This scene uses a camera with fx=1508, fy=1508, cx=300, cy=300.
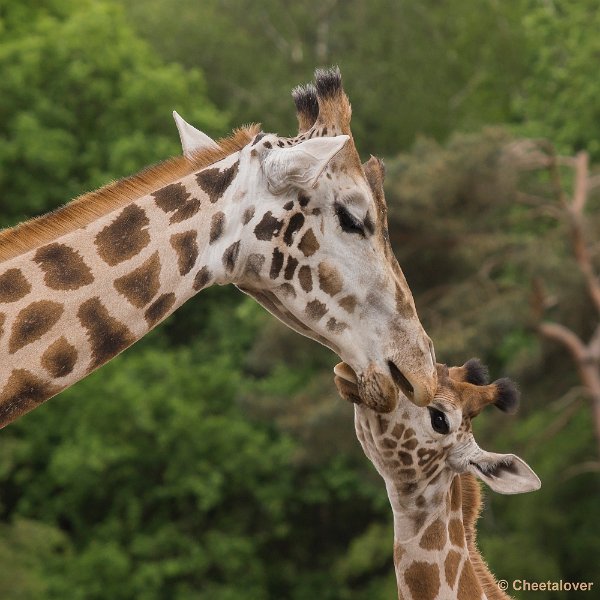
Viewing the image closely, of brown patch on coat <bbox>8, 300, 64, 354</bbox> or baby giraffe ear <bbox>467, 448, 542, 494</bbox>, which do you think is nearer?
brown patch on coat <bbox>8, 300, 64, 354</bbox>

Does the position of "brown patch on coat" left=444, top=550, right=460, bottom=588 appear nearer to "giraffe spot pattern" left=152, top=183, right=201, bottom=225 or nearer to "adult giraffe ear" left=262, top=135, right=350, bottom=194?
"adult giraffe ear" left=262, top=135, right=350, bottom=194

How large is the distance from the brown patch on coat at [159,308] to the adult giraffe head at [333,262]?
246mm

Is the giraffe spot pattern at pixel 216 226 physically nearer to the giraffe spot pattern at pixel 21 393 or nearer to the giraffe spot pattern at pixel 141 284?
the giraffe spot pattern at pixel 141 284

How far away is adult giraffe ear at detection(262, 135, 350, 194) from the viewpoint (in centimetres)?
466

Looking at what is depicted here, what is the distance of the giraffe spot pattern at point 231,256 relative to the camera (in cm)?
475

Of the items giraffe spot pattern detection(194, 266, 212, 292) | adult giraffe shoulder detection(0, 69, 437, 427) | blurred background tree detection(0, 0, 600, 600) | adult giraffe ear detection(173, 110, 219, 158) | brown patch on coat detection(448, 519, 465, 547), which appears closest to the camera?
adult giraffe shoulder detection(0, 69, 437, 427)

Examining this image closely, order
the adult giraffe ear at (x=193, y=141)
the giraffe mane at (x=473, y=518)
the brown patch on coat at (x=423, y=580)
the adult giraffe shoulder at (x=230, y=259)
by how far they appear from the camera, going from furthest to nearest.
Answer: the giraffe mane at (x=473, y=518) < the brown patch on coat at (x=423, y=580) < the adult giraffe ear at (x=193, y=141) < the adult giraffe shoulder at (x=230, y=259)

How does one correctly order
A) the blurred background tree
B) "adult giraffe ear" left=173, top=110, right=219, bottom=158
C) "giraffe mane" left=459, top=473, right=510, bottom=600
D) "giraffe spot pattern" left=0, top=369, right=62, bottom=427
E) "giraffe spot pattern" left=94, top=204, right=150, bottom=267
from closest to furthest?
"giraffe spot pattern" left=0, top=369, right=62, bottom=427 < "giraffe spot pattern" left=94, top=204, right=150, bottom=267 < "adult giraffe ear" left=173, top=110, right=219, bottom=158 < "giraffe mane" left=459, top=473, right=510, bottom=600 < the blurred background tree

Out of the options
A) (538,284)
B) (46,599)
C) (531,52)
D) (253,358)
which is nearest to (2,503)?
(46,599)

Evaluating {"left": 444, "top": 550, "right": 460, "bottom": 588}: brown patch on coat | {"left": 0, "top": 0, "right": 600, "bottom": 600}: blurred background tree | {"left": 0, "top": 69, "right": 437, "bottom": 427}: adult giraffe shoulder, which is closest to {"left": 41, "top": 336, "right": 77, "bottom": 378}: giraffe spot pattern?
{"left": 0, "top": 69, "right": 437, "bottom": 427}: adult giraffe shoulder

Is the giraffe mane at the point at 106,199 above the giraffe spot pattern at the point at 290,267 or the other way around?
above

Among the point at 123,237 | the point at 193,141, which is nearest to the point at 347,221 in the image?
the point at 193,141

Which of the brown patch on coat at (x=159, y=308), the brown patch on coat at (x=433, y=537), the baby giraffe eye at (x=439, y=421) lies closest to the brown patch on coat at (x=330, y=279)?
the brown patch on coat at (x=159, y=308)

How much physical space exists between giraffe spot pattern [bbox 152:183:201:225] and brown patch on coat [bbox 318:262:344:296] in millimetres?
448
